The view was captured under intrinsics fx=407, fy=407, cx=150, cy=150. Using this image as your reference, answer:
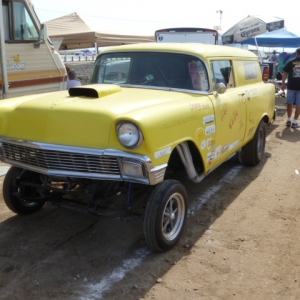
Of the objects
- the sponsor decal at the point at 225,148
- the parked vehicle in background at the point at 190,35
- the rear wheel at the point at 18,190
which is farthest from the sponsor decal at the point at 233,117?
the parked vehicle in background at the point at 190,35

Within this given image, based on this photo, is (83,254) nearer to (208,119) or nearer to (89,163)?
(89,163)

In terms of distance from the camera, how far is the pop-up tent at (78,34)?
45.5 feet

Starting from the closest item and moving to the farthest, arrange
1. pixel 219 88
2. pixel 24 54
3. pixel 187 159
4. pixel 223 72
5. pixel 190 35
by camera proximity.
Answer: pixel 187 159, pixel 219 88, pixel 223 72, pixel 24 54, pixel 190 35

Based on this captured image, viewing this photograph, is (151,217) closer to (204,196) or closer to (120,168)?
(120,168)

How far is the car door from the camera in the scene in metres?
4.66

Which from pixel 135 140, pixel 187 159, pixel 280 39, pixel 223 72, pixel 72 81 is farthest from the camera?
pixel 280 39

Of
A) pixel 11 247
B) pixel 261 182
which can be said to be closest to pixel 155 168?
pixel 11 247

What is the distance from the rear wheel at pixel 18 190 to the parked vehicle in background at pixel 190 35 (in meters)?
9.21

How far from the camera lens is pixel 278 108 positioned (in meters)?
12.4

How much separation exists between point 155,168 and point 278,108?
32.4ft

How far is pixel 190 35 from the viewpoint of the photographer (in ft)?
41.2

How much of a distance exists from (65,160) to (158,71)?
1.76m

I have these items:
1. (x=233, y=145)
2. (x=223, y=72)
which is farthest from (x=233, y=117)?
(x=223, y=72)

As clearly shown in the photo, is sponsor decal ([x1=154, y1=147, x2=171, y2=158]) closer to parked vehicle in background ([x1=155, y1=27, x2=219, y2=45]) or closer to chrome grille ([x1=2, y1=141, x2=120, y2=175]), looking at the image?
chrome grille ([x1=2, y1=141, x2=120, y2=175])
